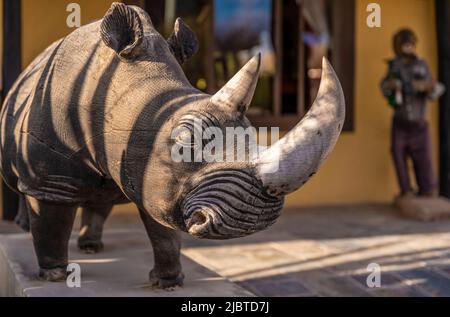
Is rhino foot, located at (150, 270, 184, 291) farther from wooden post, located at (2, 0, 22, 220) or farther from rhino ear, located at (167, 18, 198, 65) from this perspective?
wooden post, located at (2, 0, 22, 220)

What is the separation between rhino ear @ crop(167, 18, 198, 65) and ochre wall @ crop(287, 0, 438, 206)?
4.81 meters

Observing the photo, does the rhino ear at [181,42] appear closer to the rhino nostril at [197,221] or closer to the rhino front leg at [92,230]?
the rhino nostril at [197,221]

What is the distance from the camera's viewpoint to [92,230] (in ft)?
15.0

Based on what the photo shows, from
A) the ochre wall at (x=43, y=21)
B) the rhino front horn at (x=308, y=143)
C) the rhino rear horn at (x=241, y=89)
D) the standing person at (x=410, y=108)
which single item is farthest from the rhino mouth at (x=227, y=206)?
the standing person at (x=410, y=108)

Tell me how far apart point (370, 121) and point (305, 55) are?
1.03 m

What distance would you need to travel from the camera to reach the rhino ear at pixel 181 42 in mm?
3490

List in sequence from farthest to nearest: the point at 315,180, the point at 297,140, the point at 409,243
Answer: the point at 315,180, the point at 409,243, the point at 297,140

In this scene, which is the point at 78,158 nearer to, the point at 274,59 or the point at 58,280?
the point at 58,280

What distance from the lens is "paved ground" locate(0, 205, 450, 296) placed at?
4977mm

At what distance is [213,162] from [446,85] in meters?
6.08

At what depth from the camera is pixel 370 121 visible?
8.46m

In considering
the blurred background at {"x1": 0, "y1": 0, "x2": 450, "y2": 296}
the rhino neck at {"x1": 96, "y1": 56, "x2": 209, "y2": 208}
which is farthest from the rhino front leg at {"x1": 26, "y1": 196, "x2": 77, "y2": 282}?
A: the blurred background at {"x1": 0, "y1": 0, "x2": 450, "y2": 296}

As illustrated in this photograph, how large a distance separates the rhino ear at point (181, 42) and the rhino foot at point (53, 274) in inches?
46.7

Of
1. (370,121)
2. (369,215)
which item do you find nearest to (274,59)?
(370,121)
